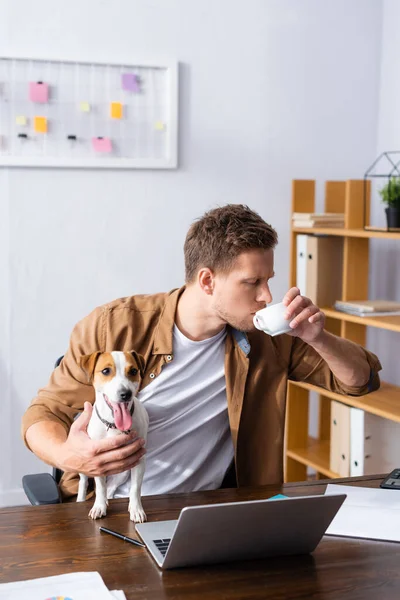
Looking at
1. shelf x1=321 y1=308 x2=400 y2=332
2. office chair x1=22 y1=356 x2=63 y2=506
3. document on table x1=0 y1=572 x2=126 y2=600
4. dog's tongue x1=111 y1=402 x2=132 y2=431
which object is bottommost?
office chair x1=22 y1=356 x2=63 y2=506

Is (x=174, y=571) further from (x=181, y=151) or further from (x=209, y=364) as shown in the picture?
(x=181, y=151)

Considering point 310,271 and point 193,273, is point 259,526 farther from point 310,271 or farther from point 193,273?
point 310,271

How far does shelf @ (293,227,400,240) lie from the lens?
2.94 m

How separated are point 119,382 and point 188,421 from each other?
0.50 meters

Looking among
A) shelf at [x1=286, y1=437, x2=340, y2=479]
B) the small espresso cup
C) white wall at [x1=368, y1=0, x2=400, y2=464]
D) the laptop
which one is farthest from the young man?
white wall at [x1=368, y1=0, x2=400, y2=464]

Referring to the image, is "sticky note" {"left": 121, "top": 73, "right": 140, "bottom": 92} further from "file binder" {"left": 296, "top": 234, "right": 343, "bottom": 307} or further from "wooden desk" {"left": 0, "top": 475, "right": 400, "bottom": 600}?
"wooden desk" {"left": 0, "top": 475, "right": 400, "bottom": 600}

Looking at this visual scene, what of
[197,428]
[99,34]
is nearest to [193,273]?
[197,428]

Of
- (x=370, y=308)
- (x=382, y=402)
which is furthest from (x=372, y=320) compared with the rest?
(x=382, y=402)

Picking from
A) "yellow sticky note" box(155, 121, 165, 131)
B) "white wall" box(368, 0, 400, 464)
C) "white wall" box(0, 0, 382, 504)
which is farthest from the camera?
"white wall" box(368, 0, 400, 464)

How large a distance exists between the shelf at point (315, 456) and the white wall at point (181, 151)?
725mm

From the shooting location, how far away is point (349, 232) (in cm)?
314

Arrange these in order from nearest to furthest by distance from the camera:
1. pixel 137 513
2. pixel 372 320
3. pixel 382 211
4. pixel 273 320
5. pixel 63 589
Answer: pixel 63 589, pixel 137 513, pixel 273 320, pixel 372 320, pixel 382 211

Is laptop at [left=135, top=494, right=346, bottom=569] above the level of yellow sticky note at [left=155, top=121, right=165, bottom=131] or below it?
below

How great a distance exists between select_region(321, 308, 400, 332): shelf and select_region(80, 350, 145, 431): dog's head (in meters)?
1.60
